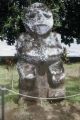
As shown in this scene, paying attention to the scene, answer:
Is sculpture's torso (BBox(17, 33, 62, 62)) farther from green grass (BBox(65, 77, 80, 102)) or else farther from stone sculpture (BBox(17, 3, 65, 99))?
green grass (BBox(65, 77, 80, 102))

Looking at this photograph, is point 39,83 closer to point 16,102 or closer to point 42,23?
point 16,102

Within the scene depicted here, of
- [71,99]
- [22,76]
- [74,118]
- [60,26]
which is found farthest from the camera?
[60,26]

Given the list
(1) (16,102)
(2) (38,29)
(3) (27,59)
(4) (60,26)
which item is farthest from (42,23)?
(4) (60,26)

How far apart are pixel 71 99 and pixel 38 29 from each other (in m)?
1.87

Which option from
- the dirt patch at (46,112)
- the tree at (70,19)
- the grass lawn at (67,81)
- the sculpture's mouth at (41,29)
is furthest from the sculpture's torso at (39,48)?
the tree at (70,19)

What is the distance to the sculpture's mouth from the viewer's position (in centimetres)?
834

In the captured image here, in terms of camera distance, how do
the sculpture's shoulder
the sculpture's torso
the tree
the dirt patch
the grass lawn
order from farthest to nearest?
the tree → the grass lawn → the sculpture's shoulder → the sculpture's torso → the dirt patch

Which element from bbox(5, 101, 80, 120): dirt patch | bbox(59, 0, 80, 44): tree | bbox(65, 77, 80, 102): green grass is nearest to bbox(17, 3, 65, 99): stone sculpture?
bbox(5, 101, 80, 120): dirt patch

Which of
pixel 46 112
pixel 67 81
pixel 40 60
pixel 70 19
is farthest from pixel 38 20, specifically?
pixel 70 19

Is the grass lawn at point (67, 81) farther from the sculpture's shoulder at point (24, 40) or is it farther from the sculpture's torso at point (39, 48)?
the sculpture's shoulder at point (24, 40)

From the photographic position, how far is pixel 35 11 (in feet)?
28.3

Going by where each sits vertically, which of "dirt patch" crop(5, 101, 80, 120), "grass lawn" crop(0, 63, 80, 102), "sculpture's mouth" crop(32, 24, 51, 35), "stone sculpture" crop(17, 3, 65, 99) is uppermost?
"sculpture's mouth" crop(32, 24, 51, 35)

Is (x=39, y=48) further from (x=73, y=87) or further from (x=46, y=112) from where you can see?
(x=73, y=87)

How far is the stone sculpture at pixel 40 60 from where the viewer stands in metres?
8.26
